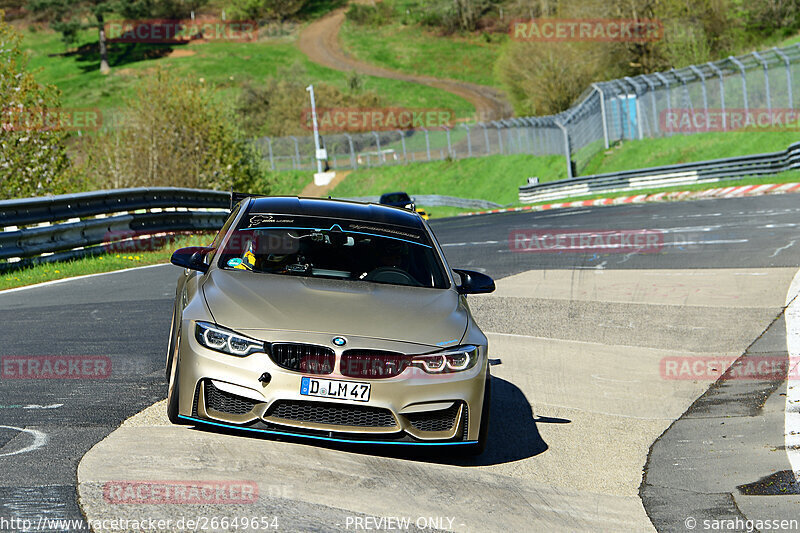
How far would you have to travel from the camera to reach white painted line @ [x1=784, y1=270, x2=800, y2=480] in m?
6.44

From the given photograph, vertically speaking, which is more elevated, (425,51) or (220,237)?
(220,237)

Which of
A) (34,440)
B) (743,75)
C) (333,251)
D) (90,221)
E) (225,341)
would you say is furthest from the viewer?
(743,75)

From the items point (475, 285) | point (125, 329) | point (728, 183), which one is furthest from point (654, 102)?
point (475, 285)

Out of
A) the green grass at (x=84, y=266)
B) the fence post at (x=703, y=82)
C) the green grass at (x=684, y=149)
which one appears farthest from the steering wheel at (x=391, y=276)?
the fence post at (x=703, y=82)

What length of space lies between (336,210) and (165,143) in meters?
22.2

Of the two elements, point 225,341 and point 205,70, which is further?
point 205,70

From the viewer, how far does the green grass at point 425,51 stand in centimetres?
11450

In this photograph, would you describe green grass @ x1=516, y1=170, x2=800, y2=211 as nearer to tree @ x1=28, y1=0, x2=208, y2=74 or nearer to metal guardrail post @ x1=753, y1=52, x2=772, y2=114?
metal guardrail post @ x1=753, y1=52, x2=772, y2=114

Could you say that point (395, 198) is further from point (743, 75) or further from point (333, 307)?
point (333, 307)

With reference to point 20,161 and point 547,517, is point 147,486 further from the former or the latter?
point 20,161

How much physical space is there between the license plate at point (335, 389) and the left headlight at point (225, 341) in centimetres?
33

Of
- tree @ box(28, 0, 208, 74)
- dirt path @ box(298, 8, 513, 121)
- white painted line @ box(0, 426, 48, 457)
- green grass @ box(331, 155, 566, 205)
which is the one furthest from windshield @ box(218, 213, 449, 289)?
tree @ box(28, 0, 208, 74)

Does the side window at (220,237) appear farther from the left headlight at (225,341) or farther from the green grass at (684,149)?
the green grass at (684,149)

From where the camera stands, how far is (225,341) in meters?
5.85
